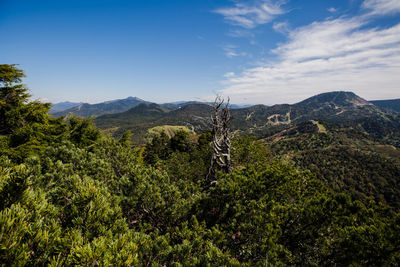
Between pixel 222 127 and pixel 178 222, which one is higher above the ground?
pixel 222 127

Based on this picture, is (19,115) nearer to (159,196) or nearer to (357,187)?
(159,196)

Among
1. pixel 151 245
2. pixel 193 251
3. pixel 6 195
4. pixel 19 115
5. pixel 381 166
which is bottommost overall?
pixel 381 166

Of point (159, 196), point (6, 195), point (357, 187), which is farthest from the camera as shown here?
point (357, 187)

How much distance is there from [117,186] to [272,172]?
27.5 ft

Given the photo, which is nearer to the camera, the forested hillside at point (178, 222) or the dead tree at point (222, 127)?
the forested hillside at point (178, 222)

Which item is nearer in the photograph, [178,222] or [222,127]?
[178,222]

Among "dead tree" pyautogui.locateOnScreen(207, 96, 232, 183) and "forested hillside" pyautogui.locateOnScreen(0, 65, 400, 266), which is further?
"dead tree" pyautogui.locateOnScreen(207, 96, 232, 183)

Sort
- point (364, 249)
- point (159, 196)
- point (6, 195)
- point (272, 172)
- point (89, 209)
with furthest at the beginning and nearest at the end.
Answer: point (272, 172)
point (159, 196)
point (364, 249)
point (89, 209)
point (6, 195)

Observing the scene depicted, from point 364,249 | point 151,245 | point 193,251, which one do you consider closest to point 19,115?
point 151,245

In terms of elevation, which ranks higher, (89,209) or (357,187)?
(89,209)

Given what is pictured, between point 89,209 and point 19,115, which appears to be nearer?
point 89,209

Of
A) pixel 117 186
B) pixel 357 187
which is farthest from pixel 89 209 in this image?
pixel 357 187

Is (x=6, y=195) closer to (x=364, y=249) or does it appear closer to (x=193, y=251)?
(x=193, y=251)

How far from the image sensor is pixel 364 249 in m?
5.55
